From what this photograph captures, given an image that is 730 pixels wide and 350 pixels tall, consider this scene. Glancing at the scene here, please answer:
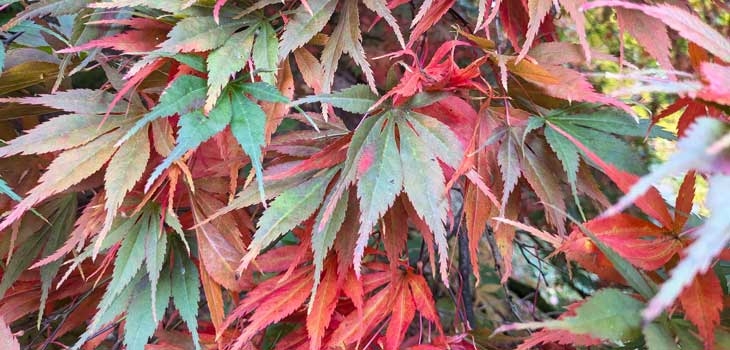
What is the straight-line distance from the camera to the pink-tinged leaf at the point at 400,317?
2.23 feet

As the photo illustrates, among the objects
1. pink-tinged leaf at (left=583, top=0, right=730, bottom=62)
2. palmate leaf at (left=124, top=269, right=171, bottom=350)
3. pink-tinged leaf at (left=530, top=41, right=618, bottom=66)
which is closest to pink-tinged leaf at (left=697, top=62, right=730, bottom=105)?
pink-tinged leaf at (left=583, top=0, right=730, bottom=62)

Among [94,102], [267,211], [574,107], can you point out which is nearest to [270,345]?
[267,211]

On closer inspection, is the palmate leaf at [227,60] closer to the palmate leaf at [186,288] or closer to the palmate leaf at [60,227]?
the palmate leaf at [186,288]

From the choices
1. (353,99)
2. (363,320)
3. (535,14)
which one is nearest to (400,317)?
(363,320)

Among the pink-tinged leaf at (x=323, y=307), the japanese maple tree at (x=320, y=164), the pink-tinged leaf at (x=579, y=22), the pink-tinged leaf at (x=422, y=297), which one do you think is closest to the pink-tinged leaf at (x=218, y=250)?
the japanese maple tree at (x=320, y=164)

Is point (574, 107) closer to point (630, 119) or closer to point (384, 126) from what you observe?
point (630, 119)

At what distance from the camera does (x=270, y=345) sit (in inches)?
31.0

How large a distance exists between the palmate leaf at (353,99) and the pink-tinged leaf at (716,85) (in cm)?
34

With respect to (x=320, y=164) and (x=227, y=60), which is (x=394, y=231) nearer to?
(x=320, y=164)

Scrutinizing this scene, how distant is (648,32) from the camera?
24.5 inches

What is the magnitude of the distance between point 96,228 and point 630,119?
24.1 inches

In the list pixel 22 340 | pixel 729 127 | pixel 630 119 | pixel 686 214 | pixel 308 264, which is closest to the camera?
pixel 729 127

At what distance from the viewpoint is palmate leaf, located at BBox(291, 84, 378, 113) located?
631 mm

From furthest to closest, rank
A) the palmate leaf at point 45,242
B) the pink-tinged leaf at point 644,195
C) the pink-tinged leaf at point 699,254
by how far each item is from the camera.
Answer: the palmate leaf at point 45,242
the pink-tinged leaf at point 644,195
the pink-tinged leaf at point 699,254
